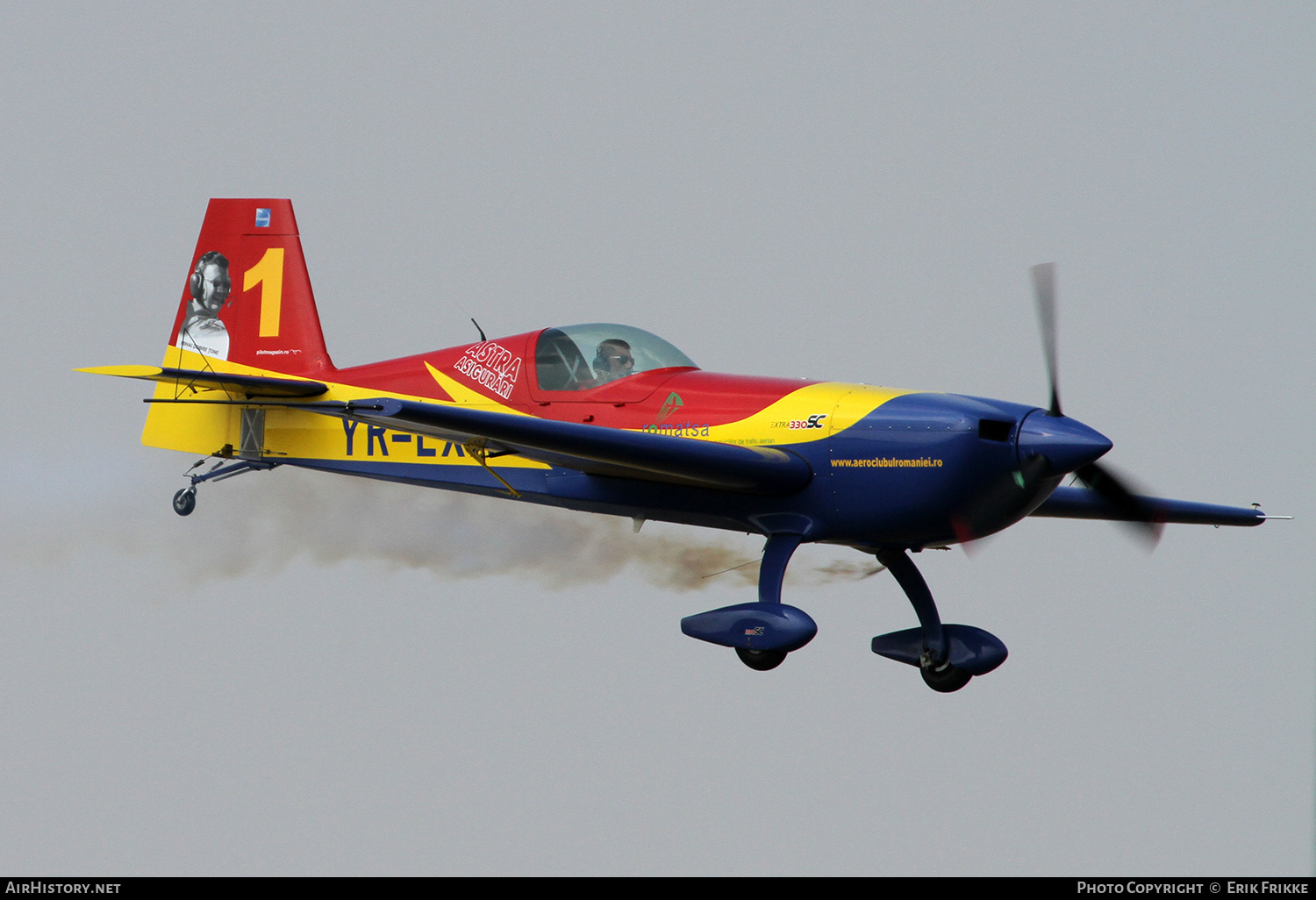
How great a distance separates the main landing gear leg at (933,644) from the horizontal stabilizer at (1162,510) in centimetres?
126

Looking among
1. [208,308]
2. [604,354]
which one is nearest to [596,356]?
[604,354]

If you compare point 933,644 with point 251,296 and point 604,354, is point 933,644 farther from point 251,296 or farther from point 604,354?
point 251,296

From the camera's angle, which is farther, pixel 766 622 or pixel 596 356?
pixel 596 356

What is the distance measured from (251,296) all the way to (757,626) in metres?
5.88

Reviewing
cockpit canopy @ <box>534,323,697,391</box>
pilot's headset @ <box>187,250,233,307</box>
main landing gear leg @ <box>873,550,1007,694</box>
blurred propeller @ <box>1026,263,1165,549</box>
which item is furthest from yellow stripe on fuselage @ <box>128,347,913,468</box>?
main landing gear leg @ <box>873,550,1007,694</box>

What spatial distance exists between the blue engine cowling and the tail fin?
453 cm

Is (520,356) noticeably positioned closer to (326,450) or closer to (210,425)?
(326,450)

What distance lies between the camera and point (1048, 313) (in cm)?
992

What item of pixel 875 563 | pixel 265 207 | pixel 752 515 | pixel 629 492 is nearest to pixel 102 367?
pixel 265 207

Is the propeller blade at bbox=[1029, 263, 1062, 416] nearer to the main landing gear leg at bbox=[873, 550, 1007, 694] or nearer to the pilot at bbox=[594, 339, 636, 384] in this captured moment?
the main landing gear leg at bbox=[873, 550, 1007, 694]

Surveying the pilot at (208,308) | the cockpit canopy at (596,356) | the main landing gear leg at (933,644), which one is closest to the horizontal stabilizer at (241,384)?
the pilot at (208,308)

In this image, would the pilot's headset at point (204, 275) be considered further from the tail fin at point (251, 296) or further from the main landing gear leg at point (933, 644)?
the main landing gear leg at point (933, 644)

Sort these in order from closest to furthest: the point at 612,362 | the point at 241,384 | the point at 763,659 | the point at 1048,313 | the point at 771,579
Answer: the point at 1048,313 < the point at 771,579 < the point at 763,659 < the point at 612,362 < the point at 241,384

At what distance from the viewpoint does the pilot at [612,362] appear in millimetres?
11367
